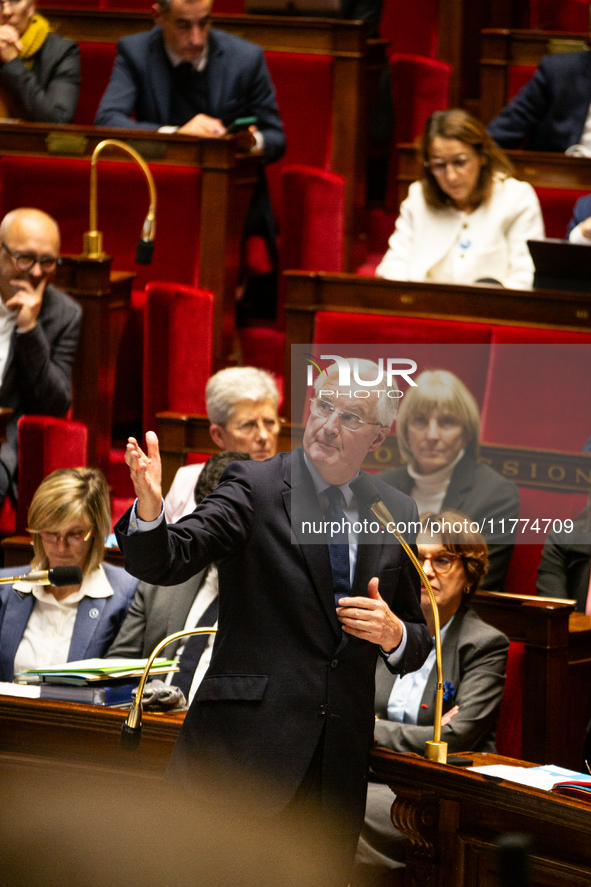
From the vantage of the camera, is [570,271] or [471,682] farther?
[570,271]

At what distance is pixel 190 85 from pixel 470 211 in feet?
1.89

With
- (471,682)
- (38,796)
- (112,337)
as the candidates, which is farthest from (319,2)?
(38,796)

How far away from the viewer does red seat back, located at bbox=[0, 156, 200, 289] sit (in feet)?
6.86

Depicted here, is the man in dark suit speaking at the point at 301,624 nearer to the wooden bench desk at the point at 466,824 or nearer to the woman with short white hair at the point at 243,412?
the wooden bench desk at the point at 466,824

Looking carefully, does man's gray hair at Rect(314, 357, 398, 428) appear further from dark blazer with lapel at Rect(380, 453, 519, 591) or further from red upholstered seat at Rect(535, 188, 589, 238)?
red upholstered seat at Rect(535, 188, 589, 238)

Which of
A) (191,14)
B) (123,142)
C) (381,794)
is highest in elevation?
(191,14)

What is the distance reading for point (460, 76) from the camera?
2.83 metres

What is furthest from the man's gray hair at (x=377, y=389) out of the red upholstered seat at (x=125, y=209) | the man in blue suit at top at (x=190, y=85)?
the man in blue suit at top at (x=190, y=85)

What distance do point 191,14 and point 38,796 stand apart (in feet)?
6.19

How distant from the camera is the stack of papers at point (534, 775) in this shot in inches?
42.3

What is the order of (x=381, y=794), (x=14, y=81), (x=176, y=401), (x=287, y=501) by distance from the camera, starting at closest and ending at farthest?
(x=287, y=501) → (x=381, y=794) → (x=176, y=401) → (x=14, y=81)

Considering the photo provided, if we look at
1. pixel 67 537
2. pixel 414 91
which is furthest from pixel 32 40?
pixel 67 537

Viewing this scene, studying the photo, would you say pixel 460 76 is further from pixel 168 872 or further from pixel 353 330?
pixel 168 872

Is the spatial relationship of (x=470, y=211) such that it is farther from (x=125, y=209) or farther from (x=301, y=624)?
(x=301, y=624)
